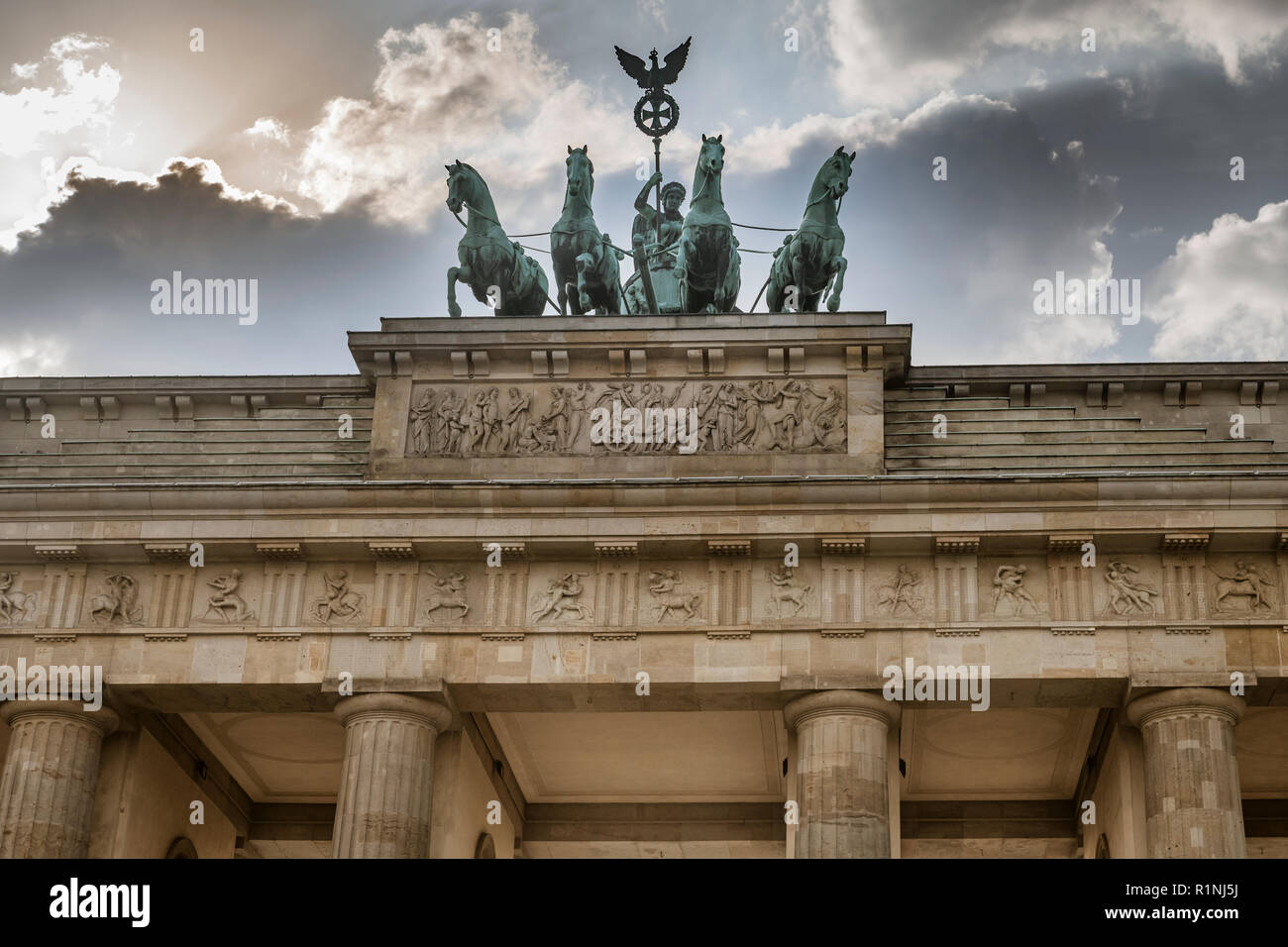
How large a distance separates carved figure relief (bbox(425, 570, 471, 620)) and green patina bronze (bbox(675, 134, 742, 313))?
21.7 ft

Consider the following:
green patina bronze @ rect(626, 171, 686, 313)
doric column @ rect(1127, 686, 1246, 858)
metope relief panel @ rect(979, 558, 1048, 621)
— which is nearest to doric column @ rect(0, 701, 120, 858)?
metope relief panel @ rect(979, 558, 1048, 621)

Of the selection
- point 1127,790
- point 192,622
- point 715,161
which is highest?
point 715,161

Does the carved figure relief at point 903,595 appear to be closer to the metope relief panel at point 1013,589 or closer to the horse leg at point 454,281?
the metope relief panel at point 1013,589

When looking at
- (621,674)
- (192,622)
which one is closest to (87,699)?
(192,622)

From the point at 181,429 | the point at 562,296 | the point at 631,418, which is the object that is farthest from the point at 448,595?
the point at 562,296

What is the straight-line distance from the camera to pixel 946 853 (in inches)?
1308

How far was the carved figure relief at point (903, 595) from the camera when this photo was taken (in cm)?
2655

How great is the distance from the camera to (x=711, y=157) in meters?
30.5

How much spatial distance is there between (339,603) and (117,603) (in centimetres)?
322

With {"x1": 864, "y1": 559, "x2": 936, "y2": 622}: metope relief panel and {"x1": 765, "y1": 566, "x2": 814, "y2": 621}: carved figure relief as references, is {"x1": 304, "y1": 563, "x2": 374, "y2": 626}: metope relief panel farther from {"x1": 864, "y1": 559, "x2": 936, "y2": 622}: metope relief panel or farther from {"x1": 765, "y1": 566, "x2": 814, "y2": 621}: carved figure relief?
{"x1": 864, "y1": 559, "x2": 936, "y2": 622}: metope relief panel

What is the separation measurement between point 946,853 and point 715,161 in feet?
41.3

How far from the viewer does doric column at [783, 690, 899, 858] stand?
989 inches
